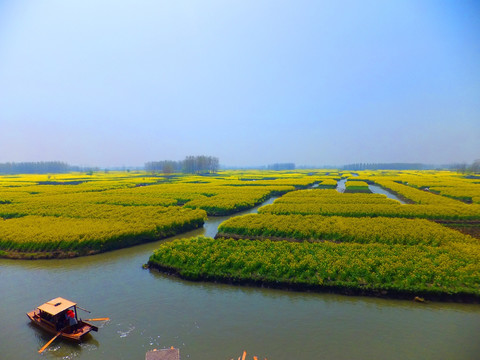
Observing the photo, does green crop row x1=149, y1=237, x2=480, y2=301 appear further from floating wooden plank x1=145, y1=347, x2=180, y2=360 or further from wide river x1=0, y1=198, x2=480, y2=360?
floating wooden plank x1=145, y1=347, x2=180, y2=360

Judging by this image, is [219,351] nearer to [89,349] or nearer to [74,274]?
[89,349]

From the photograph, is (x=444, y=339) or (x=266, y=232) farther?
(x=266, y=232)

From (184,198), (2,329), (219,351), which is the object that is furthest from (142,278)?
(184,198)

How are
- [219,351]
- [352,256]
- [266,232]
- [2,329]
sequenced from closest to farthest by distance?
[219,351] < [2,329] < [352,256] < [266,232]

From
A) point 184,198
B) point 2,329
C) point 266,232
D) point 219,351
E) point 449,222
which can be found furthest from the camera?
point 184,198

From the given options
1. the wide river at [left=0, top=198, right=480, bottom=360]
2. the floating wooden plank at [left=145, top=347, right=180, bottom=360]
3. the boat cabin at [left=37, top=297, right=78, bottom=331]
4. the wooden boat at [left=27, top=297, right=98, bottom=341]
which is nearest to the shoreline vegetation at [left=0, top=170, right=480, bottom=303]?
the wide river at [left=0, top=198, right=480, bottom=360]

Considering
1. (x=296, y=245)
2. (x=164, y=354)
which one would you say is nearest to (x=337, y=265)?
(x=296, y=245)

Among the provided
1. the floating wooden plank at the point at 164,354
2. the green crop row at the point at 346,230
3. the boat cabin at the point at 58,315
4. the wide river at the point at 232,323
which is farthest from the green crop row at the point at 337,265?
the boat cabin at the point at 58,315
